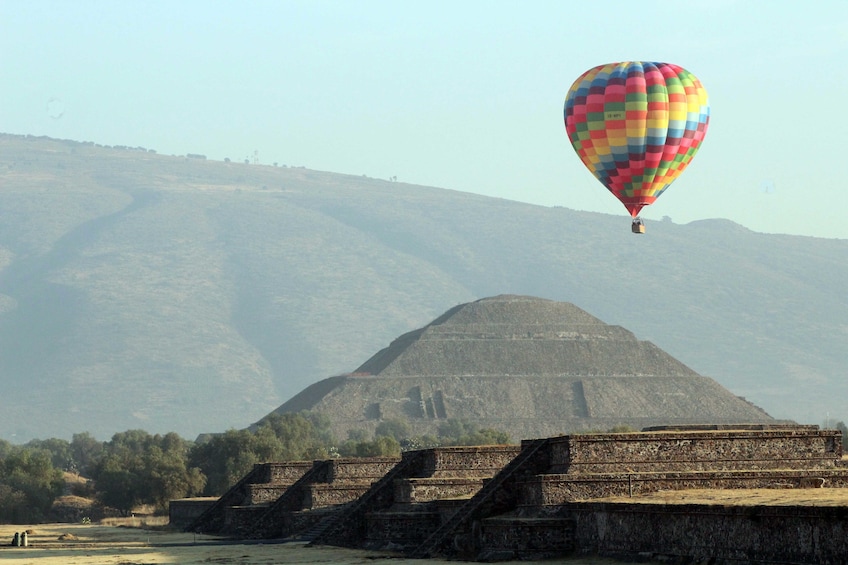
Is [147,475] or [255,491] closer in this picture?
[255,491]

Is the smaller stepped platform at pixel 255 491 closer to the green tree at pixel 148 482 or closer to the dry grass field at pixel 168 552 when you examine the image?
the dry grass field at pixel 168 552

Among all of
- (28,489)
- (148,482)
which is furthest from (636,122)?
(28,489)

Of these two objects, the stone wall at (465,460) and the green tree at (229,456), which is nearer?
the stone wall at (465,460)

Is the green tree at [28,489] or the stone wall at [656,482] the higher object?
the stone wall at [656,482]

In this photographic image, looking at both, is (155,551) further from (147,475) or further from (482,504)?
(147,475)

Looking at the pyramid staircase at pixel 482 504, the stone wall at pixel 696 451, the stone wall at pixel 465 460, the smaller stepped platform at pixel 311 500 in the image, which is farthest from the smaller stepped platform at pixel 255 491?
the stone wall at pixel 696 451

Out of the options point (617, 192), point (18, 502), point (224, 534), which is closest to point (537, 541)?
point (224, 534)

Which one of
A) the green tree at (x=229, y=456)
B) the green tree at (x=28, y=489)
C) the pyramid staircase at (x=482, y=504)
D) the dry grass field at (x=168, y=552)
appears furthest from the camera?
the green tree at (x=229, y=456)

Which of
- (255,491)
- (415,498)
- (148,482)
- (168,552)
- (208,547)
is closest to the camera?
(415,498)

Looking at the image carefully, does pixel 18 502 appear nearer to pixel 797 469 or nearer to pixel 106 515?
pixel 106 515
